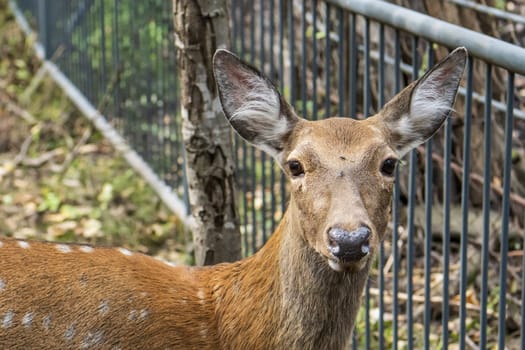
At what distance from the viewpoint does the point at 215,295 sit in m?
4.39

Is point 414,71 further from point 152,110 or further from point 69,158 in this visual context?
point 69,158

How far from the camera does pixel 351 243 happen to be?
3.54 m

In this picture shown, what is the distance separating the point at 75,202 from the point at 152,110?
1.00m

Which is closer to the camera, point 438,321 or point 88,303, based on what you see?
point 88,303

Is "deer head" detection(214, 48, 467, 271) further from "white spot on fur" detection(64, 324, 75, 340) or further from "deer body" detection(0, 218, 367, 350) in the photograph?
"white spot on fur" detection(64, 324, 75, 340)

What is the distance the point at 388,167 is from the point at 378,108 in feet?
6.89

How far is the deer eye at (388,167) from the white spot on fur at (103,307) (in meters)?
1.19

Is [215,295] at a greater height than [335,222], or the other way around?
[335,222]

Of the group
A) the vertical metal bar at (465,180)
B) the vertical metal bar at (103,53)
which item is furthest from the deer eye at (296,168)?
the vertical metal bar at (103,53)

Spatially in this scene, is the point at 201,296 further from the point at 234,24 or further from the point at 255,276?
the point at 234,24

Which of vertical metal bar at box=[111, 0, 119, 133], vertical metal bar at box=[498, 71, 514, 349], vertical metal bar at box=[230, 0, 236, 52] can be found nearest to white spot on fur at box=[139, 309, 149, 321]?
vertical metal bar at box=[498, 71, 514, 349]

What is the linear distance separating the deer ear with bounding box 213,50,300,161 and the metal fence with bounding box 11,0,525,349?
30.7 inches

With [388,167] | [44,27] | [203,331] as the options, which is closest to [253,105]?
[388,167]

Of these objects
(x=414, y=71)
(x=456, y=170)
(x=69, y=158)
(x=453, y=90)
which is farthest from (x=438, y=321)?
(x=69, y=158)
